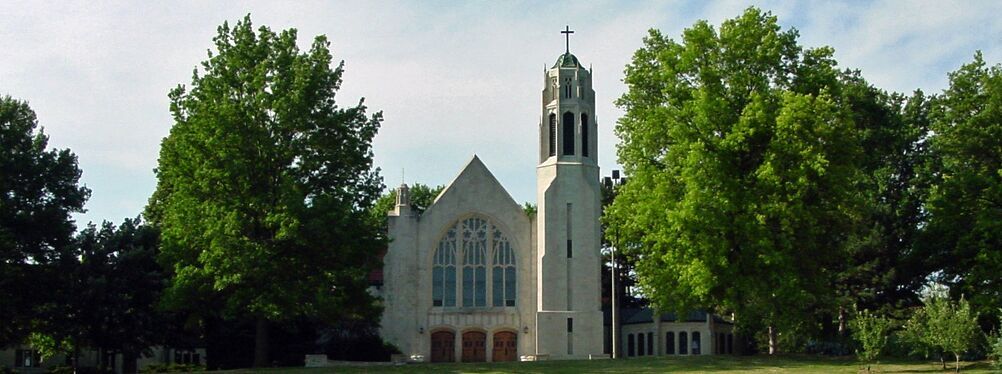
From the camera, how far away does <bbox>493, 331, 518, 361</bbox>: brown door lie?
169 ft

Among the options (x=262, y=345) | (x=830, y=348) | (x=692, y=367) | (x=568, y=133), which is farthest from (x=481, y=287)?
(x=692, y=367)

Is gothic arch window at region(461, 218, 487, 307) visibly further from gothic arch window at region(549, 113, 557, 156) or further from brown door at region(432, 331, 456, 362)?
gothic arch window at region(549, 113, 557, 156)

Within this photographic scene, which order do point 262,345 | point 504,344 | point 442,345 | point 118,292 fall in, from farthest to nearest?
point 442,345 < point 504,344 < point 118,292 < point 262,345

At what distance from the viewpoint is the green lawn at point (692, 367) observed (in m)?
33.9

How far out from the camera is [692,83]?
125ft

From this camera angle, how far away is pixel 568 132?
50.9m

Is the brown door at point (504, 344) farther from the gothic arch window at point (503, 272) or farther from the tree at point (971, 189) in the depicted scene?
the tree at point (971, 189)

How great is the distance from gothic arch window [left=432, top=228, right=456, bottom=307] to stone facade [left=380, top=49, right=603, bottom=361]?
0.05 m

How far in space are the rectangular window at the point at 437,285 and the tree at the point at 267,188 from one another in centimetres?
1246

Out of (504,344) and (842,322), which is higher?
(842,322)

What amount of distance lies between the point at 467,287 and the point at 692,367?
60.8 ft

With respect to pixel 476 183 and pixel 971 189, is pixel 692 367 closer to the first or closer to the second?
pixel 971 189

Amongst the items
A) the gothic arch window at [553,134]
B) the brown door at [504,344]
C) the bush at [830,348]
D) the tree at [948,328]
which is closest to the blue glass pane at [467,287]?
the brown door at [504,344]

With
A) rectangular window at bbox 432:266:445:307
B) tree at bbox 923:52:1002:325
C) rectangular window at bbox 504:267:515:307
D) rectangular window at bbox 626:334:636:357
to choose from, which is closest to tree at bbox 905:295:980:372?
tree at bbox 923:52:1002:325
